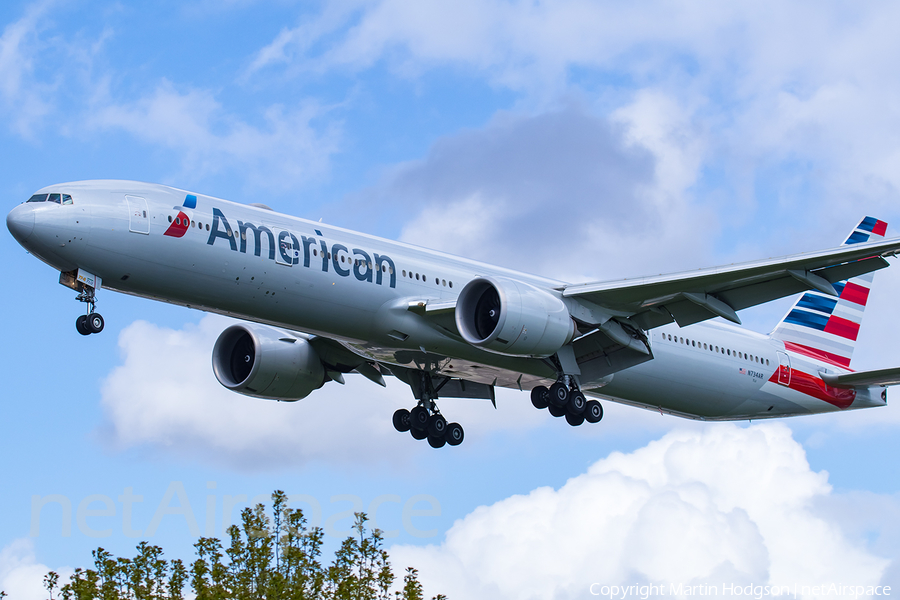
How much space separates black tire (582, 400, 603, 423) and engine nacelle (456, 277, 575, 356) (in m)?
2.84

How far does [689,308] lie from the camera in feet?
99.1

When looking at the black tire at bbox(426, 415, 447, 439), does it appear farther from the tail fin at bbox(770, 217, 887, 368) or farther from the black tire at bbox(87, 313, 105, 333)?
the black tire at bbox(87, 313, 105, 333)

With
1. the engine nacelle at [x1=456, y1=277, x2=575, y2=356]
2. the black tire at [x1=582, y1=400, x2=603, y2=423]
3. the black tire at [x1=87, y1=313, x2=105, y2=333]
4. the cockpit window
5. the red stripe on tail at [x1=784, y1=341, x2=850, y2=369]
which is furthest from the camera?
the red stripe on tail at [x1=784, y1=341, x2=850, y2=369]

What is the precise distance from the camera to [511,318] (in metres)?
27.8

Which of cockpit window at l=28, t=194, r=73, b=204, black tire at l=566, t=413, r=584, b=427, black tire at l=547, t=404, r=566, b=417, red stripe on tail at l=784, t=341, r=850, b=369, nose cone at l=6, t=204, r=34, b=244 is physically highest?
red stripe on tail at l=784, t=341, r=850, b=369

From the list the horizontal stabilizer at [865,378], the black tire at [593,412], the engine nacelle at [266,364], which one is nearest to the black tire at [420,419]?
the engine nacelle at [266,364]

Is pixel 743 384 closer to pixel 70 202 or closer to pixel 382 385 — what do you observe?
pixel 382 385

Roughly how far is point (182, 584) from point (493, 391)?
466 inches

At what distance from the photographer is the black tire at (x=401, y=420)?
35125mm

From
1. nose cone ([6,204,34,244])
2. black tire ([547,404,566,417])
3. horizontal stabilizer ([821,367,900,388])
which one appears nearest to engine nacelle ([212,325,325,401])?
black tire ([547,404,566,417])

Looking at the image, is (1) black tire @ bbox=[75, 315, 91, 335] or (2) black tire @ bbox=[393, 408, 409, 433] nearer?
(1) black tire @ bbox=[75, 315, 91, 335]

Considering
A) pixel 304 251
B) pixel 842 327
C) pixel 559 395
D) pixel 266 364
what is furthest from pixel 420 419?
pixel 842 327

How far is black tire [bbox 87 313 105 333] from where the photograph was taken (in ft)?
80.4

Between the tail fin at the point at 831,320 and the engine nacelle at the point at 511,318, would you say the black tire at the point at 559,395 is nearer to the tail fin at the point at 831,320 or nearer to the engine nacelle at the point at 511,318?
the engine nacelle at the point at 511,318
